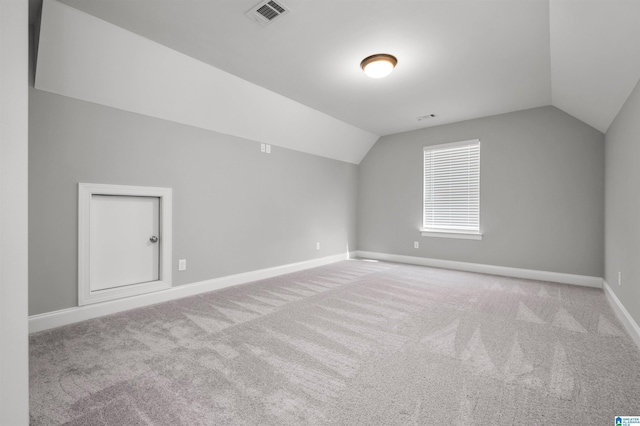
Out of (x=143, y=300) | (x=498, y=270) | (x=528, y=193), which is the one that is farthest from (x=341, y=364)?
(x=528, y=193)

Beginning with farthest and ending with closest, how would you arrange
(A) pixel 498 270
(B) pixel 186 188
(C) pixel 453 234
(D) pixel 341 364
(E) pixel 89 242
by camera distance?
(C) pixel 453 234, (A) pixel 498 270, (B) pixel 186 188, (E) pixel 89 242, (D) pixel 341 364

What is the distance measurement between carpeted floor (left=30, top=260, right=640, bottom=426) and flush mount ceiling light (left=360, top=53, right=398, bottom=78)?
8.56ft

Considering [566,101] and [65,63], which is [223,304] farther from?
[566,101]

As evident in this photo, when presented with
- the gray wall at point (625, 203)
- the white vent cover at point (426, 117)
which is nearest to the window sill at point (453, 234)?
the gray wall at point (625, 203)

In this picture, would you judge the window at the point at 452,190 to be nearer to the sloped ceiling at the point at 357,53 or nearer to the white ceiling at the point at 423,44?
the sloped ceiling at the point at 357,53

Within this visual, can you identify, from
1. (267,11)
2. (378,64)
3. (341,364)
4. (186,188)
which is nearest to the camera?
(341,364)

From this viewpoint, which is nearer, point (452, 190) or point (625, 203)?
point (625, 203)

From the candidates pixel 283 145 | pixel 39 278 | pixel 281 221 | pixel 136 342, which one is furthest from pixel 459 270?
pixel 39 278

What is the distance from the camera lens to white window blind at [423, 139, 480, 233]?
507 centimetres

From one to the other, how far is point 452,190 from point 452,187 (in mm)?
57

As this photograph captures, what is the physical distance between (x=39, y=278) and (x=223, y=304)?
65.3 inches

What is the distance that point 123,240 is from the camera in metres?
3.16

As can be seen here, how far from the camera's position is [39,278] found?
8.34 feet

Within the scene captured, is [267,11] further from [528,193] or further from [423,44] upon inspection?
[528,193]
